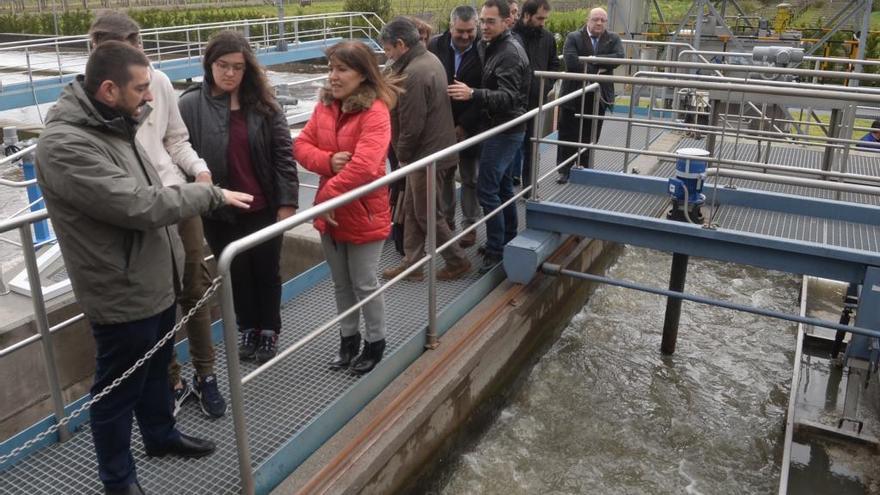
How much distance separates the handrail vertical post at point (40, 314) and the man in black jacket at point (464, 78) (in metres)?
2.64

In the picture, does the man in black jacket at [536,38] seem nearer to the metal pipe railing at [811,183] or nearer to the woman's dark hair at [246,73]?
the metal pipe railing at [811,183]

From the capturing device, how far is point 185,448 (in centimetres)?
311

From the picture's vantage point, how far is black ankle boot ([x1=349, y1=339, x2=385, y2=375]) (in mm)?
3738

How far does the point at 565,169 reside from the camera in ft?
20.4

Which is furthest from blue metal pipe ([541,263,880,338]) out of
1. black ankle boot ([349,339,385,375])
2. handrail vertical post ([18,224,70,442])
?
handrail vertical post ([18,224,70,442])

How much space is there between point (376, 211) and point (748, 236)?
2455 mm

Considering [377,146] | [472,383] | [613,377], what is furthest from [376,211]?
[613,377]

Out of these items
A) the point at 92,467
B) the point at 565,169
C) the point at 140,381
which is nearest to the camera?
the point at 140,381

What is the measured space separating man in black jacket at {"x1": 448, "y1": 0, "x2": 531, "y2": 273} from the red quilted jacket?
3.84 ft

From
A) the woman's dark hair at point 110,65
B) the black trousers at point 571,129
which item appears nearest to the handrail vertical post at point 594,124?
the black trousers at point 571,129

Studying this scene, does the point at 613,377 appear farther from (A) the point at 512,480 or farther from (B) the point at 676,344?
(A) the point at 512,480

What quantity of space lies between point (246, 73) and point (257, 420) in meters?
1.60

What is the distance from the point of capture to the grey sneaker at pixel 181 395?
3.44m

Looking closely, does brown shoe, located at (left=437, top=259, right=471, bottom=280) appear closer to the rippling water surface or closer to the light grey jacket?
the rippling water surface
